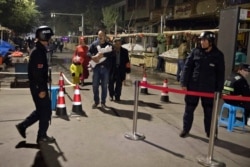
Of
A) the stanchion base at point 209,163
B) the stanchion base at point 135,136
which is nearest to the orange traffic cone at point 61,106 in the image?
the stanchion base at point 135,136

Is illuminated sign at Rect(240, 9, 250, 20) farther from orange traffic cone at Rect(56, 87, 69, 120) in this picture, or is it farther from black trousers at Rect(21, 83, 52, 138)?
black trousers at Rect(21, 83, 52, 138)

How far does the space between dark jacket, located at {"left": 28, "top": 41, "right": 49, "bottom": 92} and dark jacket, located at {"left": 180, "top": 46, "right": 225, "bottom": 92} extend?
93.1 inches

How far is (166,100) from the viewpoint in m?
9.53

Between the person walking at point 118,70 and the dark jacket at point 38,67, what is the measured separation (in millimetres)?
3922

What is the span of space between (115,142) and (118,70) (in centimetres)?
385

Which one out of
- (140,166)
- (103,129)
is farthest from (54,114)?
(140,166)

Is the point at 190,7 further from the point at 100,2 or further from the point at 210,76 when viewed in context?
the point at 100,2

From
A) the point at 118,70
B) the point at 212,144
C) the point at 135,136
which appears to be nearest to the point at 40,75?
the point at 135,136

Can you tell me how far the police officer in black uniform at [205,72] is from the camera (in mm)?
5520

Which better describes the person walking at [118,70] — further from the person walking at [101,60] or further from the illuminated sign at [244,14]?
the illuminated sign at [244,14]

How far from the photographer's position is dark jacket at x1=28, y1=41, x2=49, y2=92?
5.13 m

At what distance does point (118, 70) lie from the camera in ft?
30.2

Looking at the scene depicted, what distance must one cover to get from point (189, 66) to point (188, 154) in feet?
4.92

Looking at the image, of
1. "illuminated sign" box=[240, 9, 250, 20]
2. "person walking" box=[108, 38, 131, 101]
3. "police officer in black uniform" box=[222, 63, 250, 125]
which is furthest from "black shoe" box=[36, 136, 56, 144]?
"illuminated sign" box=[240, 9, 250, 20]
